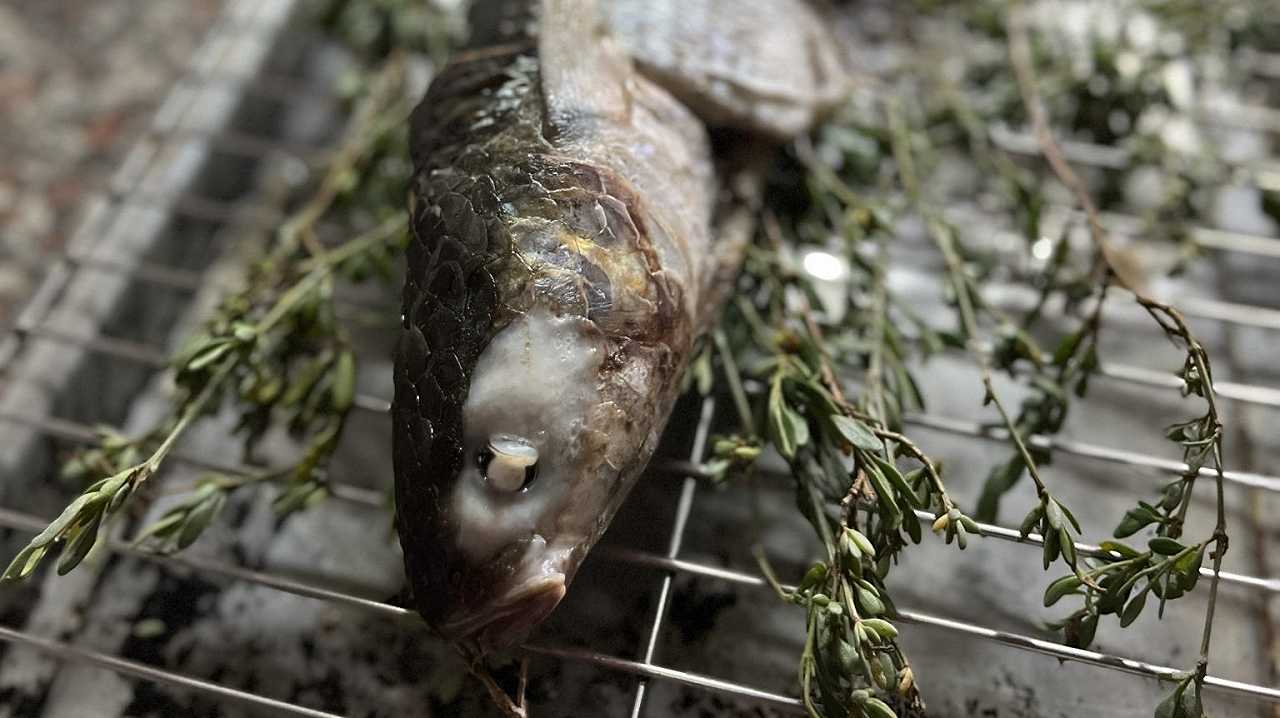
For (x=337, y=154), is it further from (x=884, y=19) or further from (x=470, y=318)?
(x=884, y=19)

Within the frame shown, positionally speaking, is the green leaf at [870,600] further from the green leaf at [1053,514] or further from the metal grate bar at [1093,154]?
the metal grate bar at [1093,154]

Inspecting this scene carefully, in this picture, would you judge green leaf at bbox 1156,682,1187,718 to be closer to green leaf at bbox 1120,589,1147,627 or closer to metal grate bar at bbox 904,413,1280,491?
green leaf at bbox 1120,589,1147,627

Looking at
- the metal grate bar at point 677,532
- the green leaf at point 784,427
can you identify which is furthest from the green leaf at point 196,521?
the green leaf at point 784,427

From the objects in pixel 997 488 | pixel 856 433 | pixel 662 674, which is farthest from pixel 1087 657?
pixel 662 674

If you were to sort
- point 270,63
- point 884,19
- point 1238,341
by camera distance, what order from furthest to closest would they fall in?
point 884,19
point 270,63
point 1238,341

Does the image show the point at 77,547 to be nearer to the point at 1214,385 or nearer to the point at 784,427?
the point at 784,427

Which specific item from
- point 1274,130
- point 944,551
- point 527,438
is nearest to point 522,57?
point 527,438
